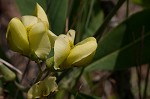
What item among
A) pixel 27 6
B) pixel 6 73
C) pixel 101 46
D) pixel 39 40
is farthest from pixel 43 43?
pixel 101 46

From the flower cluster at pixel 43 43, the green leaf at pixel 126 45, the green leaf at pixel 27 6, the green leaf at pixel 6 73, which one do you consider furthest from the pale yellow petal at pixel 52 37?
the green leaf at pixel 126 45

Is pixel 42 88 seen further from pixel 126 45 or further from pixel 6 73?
pixel 126 45

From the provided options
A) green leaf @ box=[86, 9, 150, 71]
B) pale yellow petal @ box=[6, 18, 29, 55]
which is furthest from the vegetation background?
pale yellow petal @ box=[6, 18, 29, 55]

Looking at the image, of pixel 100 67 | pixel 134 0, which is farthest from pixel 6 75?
pixel 134 0

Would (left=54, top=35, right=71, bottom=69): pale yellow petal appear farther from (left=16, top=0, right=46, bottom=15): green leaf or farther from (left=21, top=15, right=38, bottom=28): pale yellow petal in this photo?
(left=16, top=0, right=46, bottom=15): green leaf

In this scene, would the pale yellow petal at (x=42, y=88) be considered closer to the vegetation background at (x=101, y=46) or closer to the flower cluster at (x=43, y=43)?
the flower cluster at (x=43, y=43)
